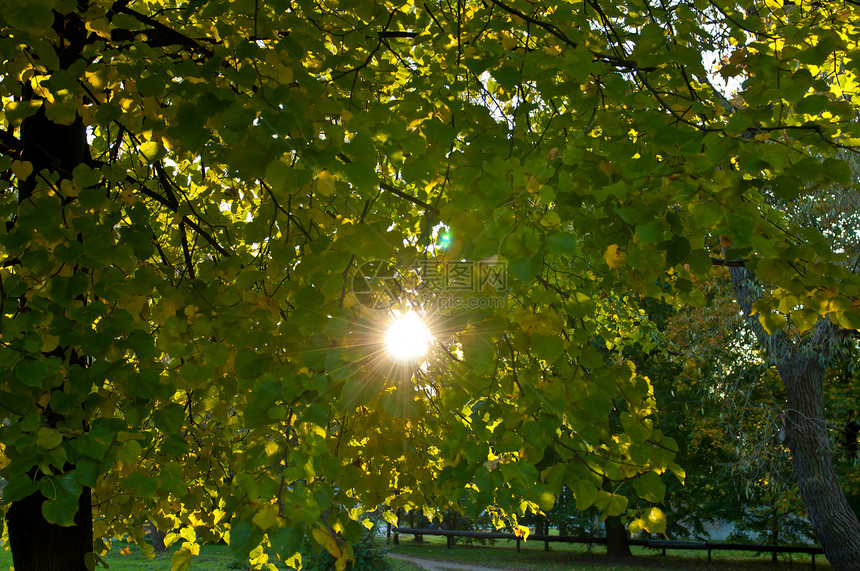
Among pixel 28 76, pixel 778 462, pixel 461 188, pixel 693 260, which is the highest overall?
pixel 28 76

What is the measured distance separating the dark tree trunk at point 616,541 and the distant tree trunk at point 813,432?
9090 mm

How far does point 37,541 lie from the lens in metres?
3.04

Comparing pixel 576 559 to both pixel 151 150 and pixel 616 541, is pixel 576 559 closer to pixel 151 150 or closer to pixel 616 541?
pixel 616 541

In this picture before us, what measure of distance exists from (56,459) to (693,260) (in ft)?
7.07

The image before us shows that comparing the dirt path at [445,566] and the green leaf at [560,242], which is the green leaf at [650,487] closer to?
the green leaf at [560,242]

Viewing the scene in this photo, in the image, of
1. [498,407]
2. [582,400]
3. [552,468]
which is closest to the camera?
[552,468]

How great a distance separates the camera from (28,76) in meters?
2.35

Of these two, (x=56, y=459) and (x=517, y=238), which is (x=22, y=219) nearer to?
(x=56, y=459)

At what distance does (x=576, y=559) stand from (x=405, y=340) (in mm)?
17352

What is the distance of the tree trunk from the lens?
3.04 m

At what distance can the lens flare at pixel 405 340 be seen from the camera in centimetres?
191

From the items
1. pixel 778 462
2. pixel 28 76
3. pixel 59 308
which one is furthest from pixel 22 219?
pixel 778 462

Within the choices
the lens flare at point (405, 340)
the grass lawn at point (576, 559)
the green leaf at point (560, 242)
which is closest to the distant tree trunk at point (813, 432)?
the lens flare at point (405, 340)

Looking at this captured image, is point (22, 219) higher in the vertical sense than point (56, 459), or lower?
higher
